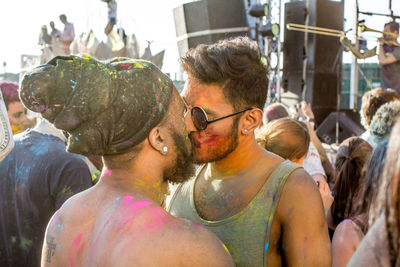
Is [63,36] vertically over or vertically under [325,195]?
over

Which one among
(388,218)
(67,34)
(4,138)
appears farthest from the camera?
(67,34)

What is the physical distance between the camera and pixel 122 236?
3.66 ft

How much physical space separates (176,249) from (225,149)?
0.75 meters

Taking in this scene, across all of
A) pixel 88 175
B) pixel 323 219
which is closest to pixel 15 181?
pixel 88 175

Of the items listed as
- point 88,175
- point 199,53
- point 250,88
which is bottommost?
point 88,175

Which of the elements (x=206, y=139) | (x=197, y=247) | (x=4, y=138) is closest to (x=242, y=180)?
(x=206, y=139)

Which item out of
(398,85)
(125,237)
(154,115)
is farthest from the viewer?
(398,85)

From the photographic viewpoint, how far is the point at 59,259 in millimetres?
1209

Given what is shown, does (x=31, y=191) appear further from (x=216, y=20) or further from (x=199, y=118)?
(x=216, y=20)

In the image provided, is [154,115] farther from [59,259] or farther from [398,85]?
[398,85]

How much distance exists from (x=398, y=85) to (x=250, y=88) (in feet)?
24.6

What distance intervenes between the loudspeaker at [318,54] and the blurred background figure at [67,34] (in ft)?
26.8

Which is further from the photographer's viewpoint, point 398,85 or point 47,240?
point 398,85

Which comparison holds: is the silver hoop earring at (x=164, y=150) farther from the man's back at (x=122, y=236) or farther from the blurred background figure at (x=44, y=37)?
the blurred background figure at (x=44, y=37)
